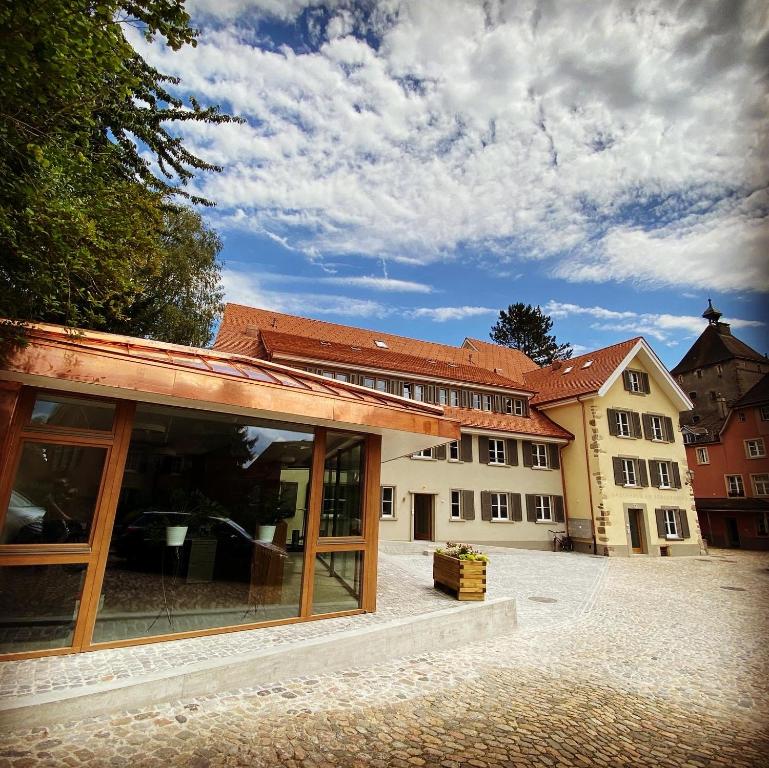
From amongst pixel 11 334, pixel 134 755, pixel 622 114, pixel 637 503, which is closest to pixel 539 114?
pixel 622 114

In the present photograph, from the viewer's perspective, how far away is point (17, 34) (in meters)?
2.76

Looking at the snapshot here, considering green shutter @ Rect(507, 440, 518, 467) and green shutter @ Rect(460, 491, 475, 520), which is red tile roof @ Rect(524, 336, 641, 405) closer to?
green shutter @ Rect(507, 440, 518, 467)

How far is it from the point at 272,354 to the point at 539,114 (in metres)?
13.7

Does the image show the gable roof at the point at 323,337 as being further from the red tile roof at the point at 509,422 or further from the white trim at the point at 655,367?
the white trim at the point at 655,367

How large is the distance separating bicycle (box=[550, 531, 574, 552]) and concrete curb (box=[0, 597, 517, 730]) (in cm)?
1527

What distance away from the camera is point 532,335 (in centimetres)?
4759

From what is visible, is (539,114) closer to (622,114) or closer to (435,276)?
(622,114)

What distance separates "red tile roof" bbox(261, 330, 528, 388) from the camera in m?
18.4

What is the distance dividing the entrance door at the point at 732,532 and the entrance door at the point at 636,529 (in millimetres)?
13828

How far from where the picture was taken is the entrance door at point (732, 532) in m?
29.0

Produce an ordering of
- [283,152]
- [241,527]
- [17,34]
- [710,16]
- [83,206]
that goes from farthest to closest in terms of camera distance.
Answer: [283,152] < [241,527] < [83,206] < [17,34] < [710,16]


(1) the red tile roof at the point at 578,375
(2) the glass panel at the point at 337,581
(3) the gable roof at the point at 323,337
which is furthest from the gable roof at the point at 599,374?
(2) the glass panel at the point at 337,581

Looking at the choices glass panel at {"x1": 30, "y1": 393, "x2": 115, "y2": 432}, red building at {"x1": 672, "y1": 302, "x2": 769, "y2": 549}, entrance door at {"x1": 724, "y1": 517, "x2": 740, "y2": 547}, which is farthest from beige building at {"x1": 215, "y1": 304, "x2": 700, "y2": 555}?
glass panel at {"x1": 30, "y1": 393, "x2": 115, "y2": 432}

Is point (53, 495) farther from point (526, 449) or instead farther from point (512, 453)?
point (526, 449)
